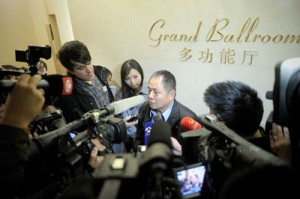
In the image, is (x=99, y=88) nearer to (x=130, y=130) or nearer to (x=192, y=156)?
(x=130, y=130)

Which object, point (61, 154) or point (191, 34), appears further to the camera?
point (191, 34)

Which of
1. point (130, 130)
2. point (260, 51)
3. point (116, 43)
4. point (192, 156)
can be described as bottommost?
point (130, 130)

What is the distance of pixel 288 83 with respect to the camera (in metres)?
0.57

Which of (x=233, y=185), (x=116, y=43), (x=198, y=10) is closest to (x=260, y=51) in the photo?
(x=198, y=10)

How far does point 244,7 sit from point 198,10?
42 centimetres

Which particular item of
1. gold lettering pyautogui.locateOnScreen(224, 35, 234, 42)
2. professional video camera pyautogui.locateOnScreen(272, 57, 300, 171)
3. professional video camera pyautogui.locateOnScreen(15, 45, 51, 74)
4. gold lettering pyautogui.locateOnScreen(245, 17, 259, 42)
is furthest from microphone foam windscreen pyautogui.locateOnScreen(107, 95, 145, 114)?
gold lettering pyautogui.locateOnScreen(245, 17, 259, 42)

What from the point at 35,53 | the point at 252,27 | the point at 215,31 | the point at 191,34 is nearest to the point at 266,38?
the point at 252,27

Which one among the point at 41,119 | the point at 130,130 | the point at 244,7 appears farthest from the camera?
the point at 130,130

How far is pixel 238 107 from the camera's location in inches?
43.3

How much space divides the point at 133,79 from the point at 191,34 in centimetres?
77

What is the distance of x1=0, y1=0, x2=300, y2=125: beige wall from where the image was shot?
191 cm

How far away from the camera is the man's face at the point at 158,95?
5.68ft

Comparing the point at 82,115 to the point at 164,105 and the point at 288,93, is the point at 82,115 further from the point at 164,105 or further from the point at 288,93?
the point at 164,105

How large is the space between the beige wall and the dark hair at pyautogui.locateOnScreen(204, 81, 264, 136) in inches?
41.5
